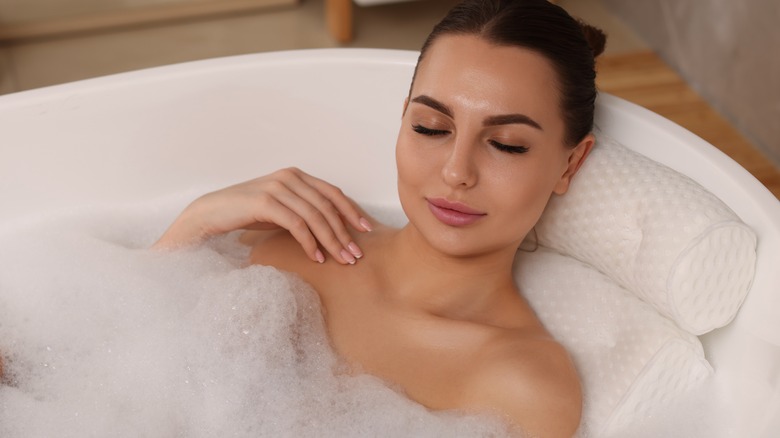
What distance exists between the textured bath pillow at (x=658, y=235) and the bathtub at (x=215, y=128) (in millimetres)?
178

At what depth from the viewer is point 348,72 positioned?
1.85m

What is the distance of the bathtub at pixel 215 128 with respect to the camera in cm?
174

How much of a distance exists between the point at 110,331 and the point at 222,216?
26 cm

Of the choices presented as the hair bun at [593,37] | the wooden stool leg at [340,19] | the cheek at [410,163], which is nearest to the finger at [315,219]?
the cheek at [410,163]

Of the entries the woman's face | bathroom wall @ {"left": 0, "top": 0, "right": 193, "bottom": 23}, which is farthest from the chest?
bathroom wall @ {"left": 0, "top": 0, "right": 193, "bottom": 23}

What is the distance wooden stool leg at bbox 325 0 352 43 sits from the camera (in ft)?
9.75

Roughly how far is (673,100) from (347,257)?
1702mm

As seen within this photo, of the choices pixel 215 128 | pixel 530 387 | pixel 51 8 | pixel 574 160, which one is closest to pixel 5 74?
pixel 51 8

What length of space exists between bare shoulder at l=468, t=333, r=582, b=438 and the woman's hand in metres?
0.32

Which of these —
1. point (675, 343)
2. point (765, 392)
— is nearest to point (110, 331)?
point (675, 343)

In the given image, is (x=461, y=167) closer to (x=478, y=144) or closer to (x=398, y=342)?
(x=478, y=144)

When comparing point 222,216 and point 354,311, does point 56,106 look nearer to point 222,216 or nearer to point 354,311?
point 222,216

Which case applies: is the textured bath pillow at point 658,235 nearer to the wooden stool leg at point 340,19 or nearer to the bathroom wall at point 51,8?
the wooden stool leg at point 340,19

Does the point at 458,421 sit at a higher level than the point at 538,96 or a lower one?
lower
